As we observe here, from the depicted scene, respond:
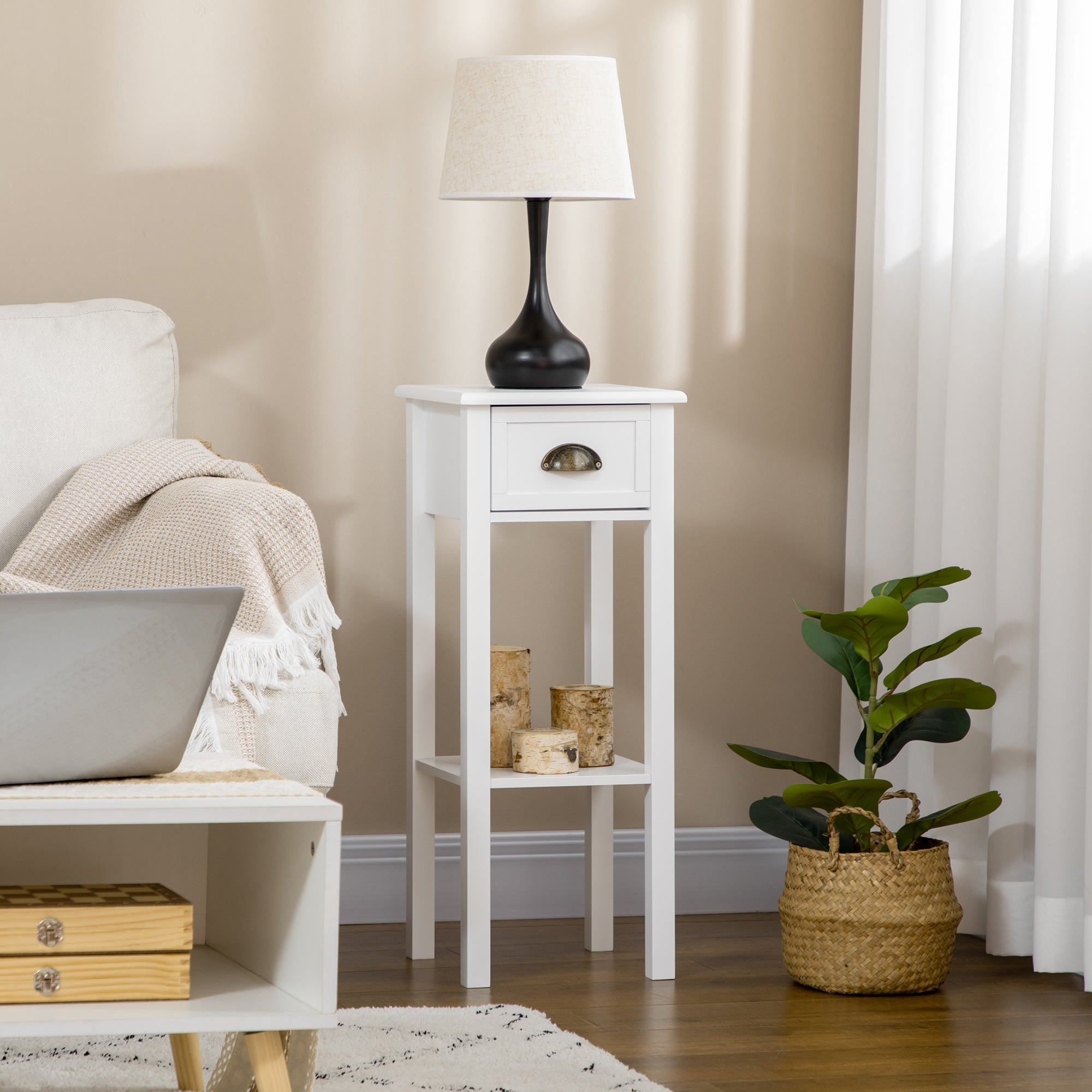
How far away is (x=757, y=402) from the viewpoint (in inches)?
105

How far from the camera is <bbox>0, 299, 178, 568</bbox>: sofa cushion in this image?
7.11 feet

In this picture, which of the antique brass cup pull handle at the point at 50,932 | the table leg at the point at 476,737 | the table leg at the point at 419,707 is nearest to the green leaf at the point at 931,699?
the table leg at the point at 476,737

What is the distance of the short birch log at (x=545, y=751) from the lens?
85.1 inches

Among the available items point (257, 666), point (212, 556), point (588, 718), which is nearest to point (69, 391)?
point (212, 556)

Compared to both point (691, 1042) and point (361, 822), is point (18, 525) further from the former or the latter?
point (691, 1042)

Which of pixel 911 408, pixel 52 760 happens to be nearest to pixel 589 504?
pixel 911 408

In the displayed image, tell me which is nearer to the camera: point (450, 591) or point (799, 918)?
point (799, 918)

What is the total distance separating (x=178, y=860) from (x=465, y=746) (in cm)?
74

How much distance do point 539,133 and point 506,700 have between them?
2.52 ft

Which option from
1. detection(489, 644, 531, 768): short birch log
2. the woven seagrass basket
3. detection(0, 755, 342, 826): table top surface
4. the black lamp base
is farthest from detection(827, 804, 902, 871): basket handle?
detection(0, 755, 342, 826): table top surface

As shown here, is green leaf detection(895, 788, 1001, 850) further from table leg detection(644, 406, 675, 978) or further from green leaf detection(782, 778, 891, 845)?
table leg detection(644, 406, 675, 978)

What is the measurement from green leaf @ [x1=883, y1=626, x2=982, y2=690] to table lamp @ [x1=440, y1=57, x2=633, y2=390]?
582mm

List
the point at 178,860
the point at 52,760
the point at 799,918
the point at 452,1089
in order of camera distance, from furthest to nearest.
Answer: the point at 799,918
the point at 452,1089
the point at 178,860
the point at 52,760

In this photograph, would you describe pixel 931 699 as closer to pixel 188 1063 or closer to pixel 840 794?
pixel 840 794
